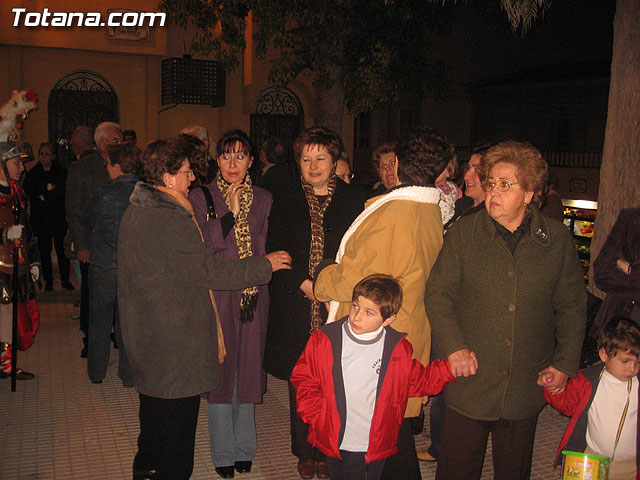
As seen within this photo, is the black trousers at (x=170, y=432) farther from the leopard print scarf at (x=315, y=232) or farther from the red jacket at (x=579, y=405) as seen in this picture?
the red jacket at (x=579, y=405)

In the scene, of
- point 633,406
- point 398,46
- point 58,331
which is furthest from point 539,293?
point 398,46

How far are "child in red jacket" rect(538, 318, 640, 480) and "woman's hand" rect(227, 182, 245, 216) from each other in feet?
6.81

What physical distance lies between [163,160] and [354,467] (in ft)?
5.73

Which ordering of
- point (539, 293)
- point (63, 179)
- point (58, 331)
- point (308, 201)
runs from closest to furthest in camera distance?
point (539, 293) < point (308, 201) < point (58, 331) < point (63, 179)

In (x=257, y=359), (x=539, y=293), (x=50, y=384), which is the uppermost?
(x=539, y=293)

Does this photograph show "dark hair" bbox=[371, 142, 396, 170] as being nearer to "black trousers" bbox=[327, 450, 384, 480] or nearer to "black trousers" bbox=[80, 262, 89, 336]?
"black trousers" bbox=[80, 262, 89, 336]

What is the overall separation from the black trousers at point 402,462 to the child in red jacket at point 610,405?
771 millimetres

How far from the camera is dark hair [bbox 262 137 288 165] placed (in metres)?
6.68

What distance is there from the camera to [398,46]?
41.5 ft

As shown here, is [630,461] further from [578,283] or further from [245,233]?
[245,233]

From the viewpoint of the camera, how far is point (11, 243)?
531 centimetres

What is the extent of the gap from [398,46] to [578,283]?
10.6m

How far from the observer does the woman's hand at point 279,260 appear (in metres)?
3.40

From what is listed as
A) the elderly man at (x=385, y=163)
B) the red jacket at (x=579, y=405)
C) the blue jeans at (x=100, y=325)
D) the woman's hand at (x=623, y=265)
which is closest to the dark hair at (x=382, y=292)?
the red jacket at (x=579, y=405)
